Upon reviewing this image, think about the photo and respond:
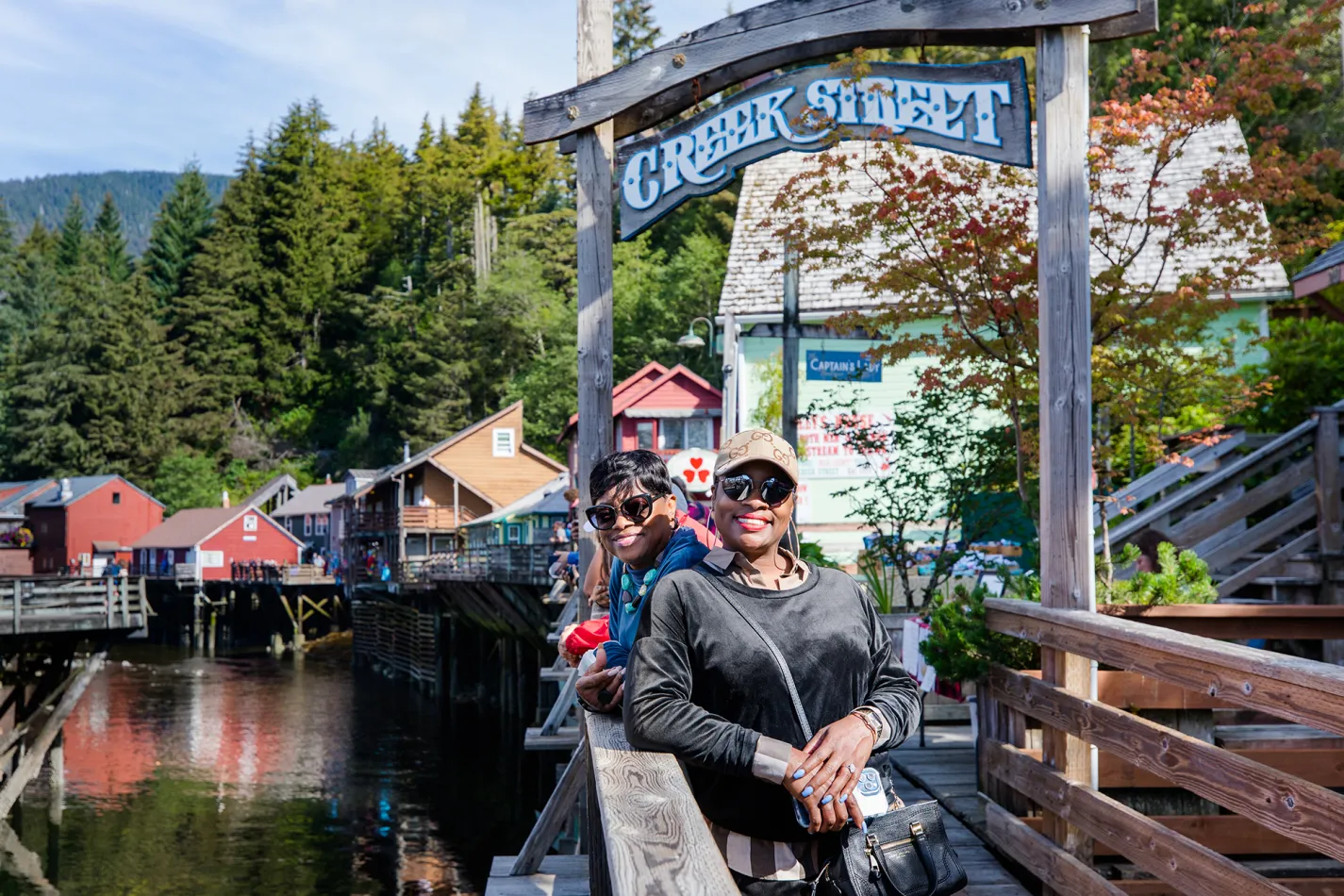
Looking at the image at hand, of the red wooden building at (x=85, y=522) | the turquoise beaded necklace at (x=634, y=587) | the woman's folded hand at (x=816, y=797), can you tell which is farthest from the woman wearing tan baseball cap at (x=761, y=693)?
the red wooden building at (x=85, y=522)

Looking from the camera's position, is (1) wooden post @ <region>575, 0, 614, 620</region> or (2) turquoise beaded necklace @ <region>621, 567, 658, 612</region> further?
(1) wooden post @ <region>575, 0, 614, 620</region>

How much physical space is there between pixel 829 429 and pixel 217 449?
79210mm

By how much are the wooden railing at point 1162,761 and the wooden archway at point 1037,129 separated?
0.15 meters

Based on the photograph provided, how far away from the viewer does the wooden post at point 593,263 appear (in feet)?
20.5

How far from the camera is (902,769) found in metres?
7.49

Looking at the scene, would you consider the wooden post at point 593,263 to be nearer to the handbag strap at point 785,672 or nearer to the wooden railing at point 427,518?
the handbag strap at point 785,672

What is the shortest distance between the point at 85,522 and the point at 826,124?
77455mm

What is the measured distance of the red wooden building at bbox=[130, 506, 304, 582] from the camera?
71000 millimetres

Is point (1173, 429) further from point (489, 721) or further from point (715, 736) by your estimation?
point (489, 721)

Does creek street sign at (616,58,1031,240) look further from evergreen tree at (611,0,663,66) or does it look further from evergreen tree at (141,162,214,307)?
evergreen tree at (141,162,214,307)

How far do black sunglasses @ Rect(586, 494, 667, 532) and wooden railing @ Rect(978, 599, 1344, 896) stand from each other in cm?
157

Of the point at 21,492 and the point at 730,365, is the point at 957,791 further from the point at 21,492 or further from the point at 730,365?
the point at 21,492

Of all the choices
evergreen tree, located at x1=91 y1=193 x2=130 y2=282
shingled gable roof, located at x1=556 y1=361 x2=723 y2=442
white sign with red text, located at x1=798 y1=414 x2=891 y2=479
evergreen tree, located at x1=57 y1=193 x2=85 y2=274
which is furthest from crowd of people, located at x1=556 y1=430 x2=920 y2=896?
evergreen tree, located at x1=57 y1=193 x2=85 y2=274

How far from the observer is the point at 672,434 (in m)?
37.2
